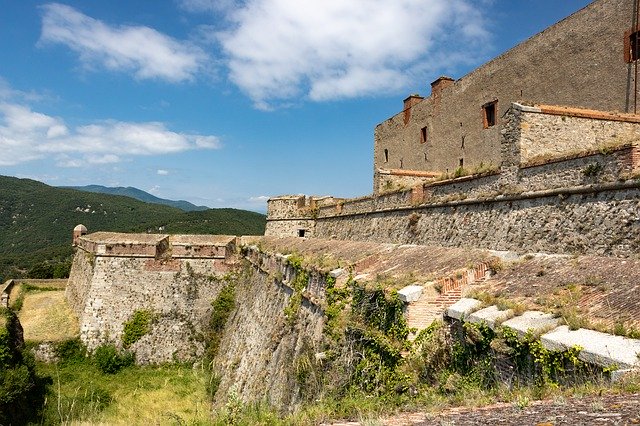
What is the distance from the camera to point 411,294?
6.78 meters

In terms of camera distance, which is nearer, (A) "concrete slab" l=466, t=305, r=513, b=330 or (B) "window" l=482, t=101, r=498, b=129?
(A) "concrete slab" l=466, t=305, r=513, b=330

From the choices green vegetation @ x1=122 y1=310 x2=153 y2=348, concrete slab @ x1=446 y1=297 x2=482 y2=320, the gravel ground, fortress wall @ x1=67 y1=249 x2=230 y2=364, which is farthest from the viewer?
fortress wall @ x1=67 y1=249 x2=230 y2=364

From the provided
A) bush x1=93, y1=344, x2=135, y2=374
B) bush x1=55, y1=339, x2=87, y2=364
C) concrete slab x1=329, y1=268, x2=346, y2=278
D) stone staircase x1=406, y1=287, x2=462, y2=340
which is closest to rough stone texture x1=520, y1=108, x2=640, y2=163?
concrete slab x1=329, y1=268, x2=346, y2=278

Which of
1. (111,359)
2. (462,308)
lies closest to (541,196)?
(462,308)

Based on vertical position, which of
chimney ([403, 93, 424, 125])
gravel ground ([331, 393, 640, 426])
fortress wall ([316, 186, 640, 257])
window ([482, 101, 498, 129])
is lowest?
gravel ground ([331, 393, 640, 426])

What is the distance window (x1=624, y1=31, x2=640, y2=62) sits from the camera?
39.9ft

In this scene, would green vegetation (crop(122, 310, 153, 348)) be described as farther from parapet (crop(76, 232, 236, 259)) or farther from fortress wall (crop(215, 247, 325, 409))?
fortress wall (crop(215, 247, 325, 409))

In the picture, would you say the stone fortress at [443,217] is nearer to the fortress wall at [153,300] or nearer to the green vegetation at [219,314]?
the fortress wall at [153,300]

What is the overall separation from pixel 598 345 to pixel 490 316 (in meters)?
1.45

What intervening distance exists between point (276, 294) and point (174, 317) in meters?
9.37

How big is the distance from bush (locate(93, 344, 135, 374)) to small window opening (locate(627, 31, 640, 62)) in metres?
21.7

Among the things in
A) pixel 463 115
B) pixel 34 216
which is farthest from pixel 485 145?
pixel 34 216

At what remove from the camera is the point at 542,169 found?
30.8 ft

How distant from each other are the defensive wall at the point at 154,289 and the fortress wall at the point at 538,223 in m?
12.4
